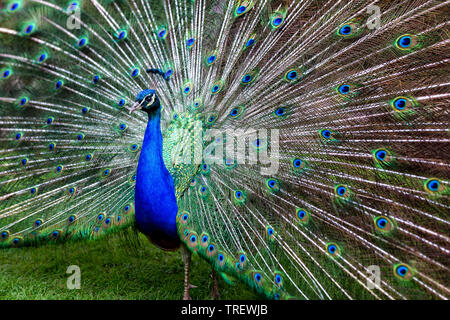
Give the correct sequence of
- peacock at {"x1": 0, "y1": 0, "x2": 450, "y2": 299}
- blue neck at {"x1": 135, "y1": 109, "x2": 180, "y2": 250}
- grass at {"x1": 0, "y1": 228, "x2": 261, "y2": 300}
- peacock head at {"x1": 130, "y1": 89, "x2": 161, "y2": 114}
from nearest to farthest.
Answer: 1. peacock at {"x1": 0, "y1": 0, "x2": 450, "y2": 299}
2. peacock head at {"x1": 130, "y1": 89, "x2": 161, "y2": 114}
3. blue neck at {"x1": 135, "y1": 109, "x2": 180, "y2": 250}
4. grass at {"x1": 0, "y1": 228, "x2": 261, "y2": 300}

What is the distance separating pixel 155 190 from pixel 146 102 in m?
0.49

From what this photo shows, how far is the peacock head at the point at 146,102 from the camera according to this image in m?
2.03

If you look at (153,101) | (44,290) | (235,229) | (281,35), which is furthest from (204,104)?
(44,290)

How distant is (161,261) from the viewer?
10.6 feet

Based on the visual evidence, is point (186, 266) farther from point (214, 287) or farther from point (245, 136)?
point (245, 136)

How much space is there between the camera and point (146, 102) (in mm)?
2066

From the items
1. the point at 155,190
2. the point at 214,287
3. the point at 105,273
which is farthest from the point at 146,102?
the point at 105,273

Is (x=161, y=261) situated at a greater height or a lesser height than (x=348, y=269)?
lesser

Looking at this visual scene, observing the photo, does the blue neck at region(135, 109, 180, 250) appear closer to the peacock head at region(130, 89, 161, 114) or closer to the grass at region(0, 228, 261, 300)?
the peacock head at region(130, 89, 161, 114)

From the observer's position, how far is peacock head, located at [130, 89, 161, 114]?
6.65 feet

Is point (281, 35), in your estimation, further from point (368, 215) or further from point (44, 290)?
point (44, 290)

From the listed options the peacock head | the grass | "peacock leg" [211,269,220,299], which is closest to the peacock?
the peacock head

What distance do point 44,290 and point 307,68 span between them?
94.1 inches

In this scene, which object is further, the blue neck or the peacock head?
the blue neck
